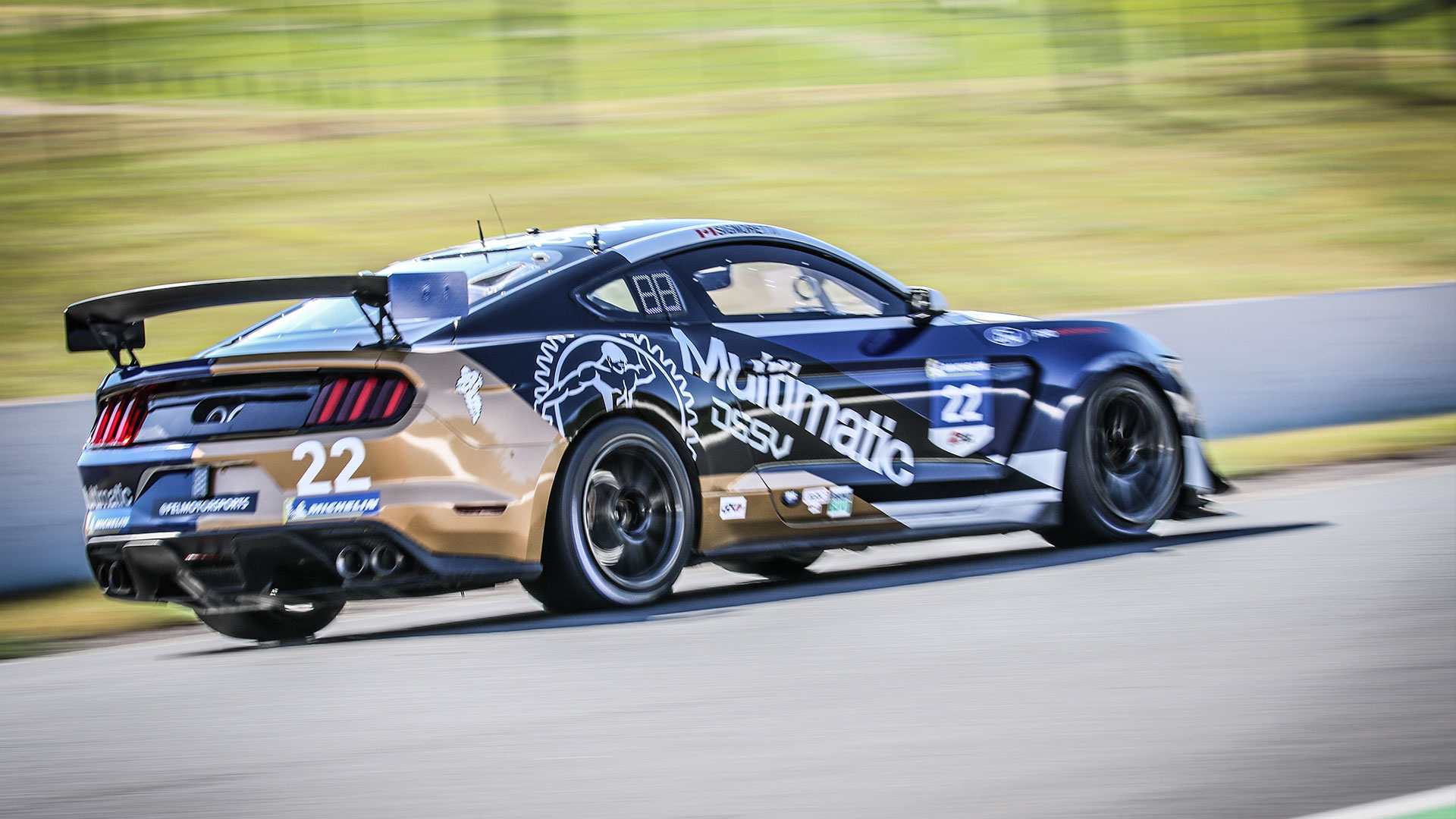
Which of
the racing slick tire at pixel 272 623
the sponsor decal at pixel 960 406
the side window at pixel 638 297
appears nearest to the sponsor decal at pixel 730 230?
the side window at pixel 638 297

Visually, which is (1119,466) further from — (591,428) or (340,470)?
(340,470)

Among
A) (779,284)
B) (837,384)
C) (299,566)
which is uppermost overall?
(779,284)

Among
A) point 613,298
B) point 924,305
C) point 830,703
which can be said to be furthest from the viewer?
point 924,305

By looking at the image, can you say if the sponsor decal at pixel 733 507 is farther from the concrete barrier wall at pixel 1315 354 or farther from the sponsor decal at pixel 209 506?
the concrete barrier wall at pixel 1315 354

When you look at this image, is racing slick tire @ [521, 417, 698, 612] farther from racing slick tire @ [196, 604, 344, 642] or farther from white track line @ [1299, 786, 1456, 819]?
white track line @ [1299, 786, 1456, 819]

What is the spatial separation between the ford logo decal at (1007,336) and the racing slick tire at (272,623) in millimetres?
2959

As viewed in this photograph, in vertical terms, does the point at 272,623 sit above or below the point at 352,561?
below

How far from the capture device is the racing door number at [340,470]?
6.06 m

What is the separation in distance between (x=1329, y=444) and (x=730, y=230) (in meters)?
6.07

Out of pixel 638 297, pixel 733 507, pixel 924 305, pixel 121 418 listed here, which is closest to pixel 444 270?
pixel 638 297

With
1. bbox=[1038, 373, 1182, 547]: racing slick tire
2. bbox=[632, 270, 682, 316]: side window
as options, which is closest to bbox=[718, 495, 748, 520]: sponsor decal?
bbox=[632, 270, 682, 316]: side window

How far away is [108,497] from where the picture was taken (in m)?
6.48

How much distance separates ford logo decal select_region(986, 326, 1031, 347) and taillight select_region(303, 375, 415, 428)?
2.77 metres

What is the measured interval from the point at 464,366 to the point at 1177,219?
1611 cm
